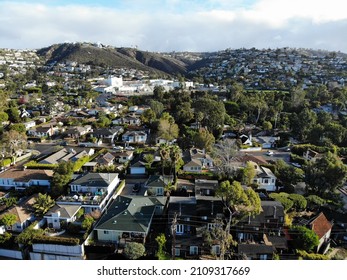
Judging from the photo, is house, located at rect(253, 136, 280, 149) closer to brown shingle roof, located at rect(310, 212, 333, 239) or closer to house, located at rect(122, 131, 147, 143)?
house, located at rect(122, 131, 147, 143)

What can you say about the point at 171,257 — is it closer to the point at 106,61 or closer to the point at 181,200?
the point at 181,200

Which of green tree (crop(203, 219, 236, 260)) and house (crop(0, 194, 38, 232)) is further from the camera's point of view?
house (crop(0, 194, 38, 232))

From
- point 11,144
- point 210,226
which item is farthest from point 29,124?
point 210,226

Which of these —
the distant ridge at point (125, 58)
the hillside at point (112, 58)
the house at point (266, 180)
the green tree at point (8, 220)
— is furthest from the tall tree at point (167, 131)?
the hillside at point (112, 58)

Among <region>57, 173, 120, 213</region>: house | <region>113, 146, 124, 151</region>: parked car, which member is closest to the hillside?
<region>113, 146, 124, 151</region>: parked car

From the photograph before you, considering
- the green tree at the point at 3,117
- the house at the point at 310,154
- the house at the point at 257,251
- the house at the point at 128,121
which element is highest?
the green tree at the point at 3,117

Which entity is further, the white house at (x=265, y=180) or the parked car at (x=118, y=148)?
the parked car at (x=118, y=148)

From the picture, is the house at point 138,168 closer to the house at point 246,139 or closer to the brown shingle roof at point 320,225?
the brown shingle roof at point 320,225
